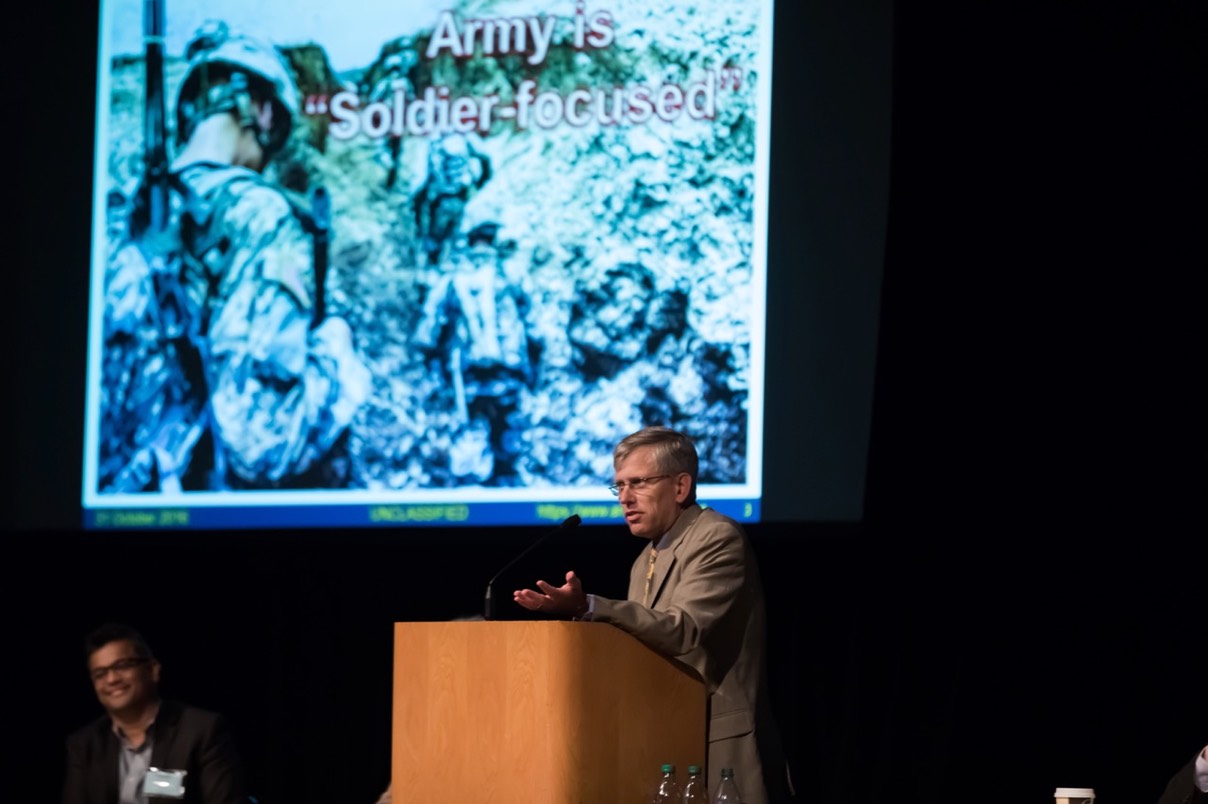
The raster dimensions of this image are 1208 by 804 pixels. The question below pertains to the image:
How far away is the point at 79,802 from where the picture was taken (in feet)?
14.3

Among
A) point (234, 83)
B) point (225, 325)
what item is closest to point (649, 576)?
point (225, 325)

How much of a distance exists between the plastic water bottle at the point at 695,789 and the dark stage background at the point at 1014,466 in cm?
195

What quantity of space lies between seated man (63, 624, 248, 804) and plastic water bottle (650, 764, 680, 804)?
5.62 ft

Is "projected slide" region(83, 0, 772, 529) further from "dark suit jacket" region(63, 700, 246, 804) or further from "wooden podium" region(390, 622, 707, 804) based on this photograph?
"wooden podium" region(390, 622, 707, 804)

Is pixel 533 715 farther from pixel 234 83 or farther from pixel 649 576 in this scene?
pixel 234 83

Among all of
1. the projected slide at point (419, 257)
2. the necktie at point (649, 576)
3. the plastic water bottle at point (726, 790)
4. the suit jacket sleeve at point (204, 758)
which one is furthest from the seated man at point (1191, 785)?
the suit jacket sleeve at point (204, 758)

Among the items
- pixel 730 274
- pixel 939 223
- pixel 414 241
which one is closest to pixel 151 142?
pixel 414 241

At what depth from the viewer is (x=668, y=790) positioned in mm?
2916

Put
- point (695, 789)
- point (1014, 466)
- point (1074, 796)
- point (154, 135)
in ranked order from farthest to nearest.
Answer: point (154, 135)
point (1014, 466)
point (1074, 796)
point (695, 789)

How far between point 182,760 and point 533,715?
169 cm

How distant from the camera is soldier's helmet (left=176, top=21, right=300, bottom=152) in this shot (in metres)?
5.40

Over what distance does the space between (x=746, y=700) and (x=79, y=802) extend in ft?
6.64

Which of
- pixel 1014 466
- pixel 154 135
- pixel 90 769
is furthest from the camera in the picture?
pixel 154 135

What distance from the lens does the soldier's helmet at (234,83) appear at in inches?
213
